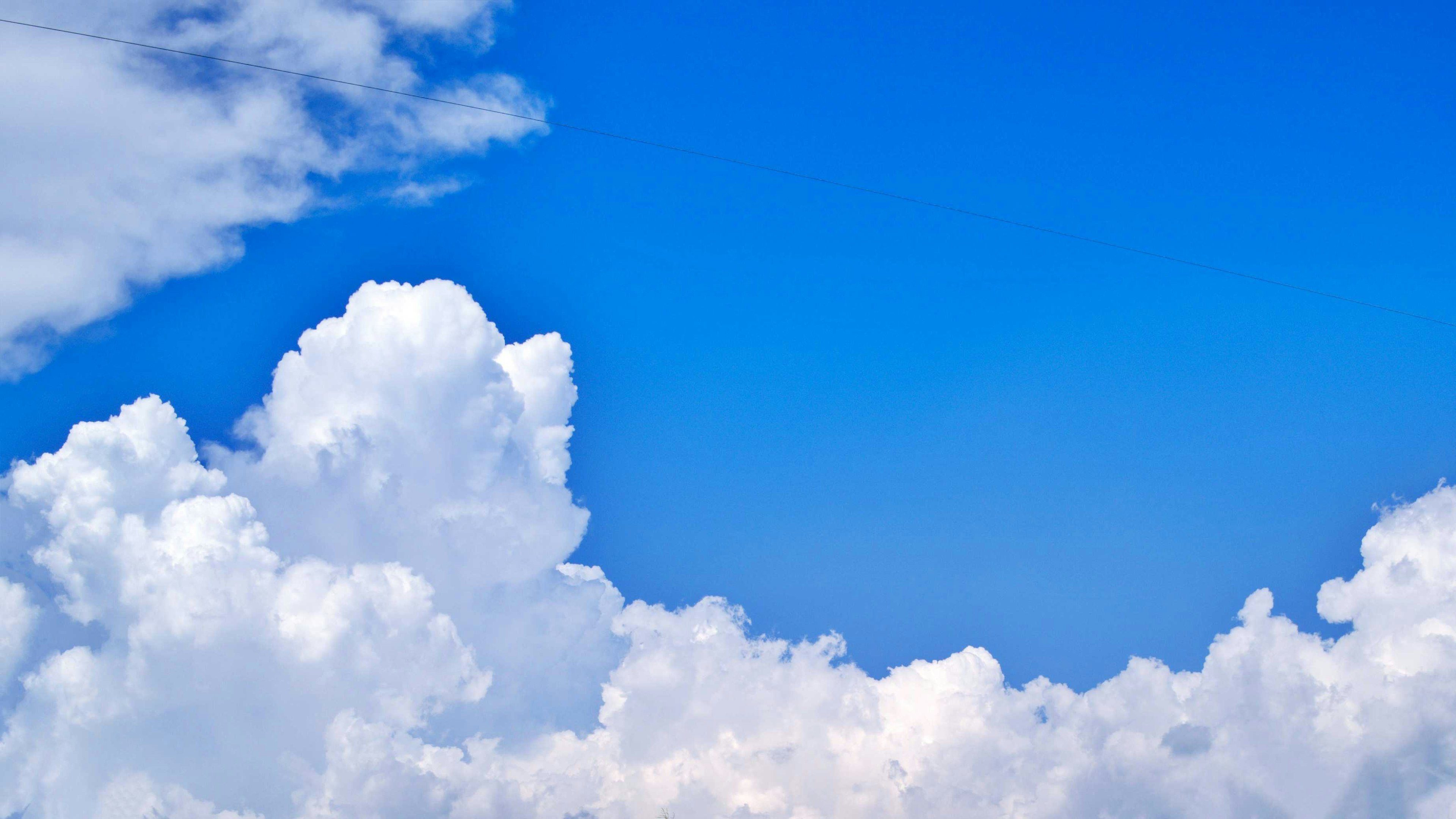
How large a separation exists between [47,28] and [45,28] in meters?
0.11

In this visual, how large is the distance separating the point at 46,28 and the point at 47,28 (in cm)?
7

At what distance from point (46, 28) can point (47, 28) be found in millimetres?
35

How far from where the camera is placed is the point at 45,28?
36.9 m

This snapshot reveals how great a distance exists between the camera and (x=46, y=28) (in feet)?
121

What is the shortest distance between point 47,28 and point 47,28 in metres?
0.04

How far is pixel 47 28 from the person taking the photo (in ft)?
122

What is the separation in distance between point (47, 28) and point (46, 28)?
7 cm

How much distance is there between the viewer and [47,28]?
37031 millimetres
